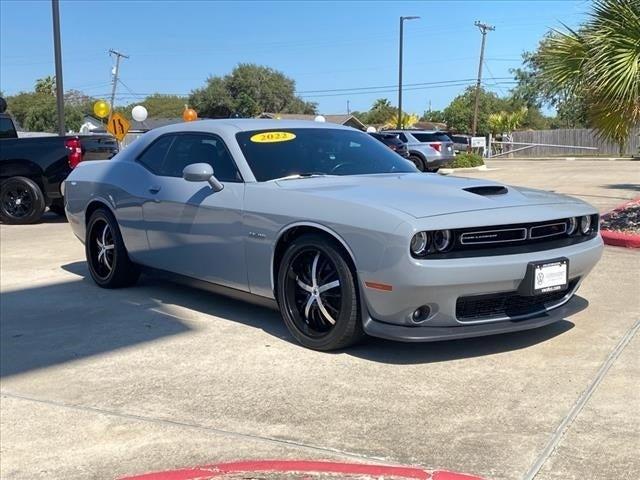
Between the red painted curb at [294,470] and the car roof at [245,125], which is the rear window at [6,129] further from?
the red painted curb at [294,470]

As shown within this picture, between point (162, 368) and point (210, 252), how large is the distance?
1047 millimetres

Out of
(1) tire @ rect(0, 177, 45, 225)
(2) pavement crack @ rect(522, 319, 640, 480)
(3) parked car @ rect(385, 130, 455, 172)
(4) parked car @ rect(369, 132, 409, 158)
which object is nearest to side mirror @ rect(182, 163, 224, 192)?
(2) pavement crack @ rect(522, 319, 640, 480)

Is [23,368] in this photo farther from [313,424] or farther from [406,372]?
[406,372]

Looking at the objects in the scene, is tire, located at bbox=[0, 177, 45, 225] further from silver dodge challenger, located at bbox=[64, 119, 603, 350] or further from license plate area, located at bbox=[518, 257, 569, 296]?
license plate area, located at bbox=[518, 257, 569, 296]

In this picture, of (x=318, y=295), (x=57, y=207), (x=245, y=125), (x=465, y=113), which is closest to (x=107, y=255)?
(x=245, y=125)

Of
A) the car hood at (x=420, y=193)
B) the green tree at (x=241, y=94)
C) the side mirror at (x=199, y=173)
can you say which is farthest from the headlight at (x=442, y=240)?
the green tree at (x=241, y=94)

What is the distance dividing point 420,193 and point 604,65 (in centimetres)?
543

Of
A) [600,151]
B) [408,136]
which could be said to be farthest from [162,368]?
[600,151]

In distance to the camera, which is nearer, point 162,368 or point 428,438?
point 428,438

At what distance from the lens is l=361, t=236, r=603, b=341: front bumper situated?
395 cm

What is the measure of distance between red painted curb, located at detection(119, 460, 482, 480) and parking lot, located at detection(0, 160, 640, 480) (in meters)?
0.10

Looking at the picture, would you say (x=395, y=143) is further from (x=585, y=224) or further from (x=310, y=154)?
(x=585, y=224)

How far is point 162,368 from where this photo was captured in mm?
4508

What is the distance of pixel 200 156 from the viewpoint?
5621 millimetres
